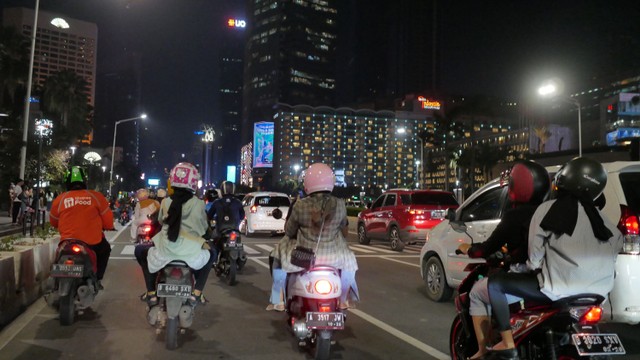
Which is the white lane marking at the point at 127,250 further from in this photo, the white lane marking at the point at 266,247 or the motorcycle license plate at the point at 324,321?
the motorcycle license plate at the point at 324,321

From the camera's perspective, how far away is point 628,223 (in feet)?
19.5

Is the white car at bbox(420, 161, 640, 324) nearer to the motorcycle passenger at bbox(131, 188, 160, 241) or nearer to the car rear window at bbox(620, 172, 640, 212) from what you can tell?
the car rear window at bbox(620, 172, 640, 212)

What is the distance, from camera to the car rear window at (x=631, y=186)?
6.38 metres

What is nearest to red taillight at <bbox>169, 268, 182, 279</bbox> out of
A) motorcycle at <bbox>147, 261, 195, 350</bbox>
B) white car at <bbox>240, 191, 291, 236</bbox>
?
motorcycle at <bbox>147, 261, 195, 350</bbox>

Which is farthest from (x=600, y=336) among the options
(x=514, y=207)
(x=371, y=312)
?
(x=371, y=312)

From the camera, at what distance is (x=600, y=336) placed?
12.4 ft

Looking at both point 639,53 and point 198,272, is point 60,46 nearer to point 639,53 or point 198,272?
point 639,53

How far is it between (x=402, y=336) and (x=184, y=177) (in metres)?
3.21

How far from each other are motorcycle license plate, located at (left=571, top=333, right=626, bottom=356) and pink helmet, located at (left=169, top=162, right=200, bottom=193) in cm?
430

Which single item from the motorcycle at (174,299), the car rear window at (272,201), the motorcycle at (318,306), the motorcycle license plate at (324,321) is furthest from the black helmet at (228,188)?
the car rear window at (272,201)

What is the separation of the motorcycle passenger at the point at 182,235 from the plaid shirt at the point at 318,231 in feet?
3.18

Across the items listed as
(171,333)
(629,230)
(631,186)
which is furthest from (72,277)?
(631,186)

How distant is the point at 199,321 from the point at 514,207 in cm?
464

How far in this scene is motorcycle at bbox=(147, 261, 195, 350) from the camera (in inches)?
235
